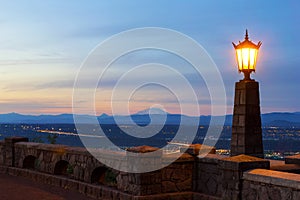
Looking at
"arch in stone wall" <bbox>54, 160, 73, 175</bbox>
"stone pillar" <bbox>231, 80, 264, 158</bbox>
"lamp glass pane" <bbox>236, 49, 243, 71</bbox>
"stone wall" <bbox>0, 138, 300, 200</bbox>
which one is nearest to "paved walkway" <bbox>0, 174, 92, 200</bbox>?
"stone wall" <bbox>0, 138, 300, 200</bbox>

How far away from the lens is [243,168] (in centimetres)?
741

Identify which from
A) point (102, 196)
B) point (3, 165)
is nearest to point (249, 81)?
point (102, 196)

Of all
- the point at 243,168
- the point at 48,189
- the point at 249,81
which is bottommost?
the point at 48,189

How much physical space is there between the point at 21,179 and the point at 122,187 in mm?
4662

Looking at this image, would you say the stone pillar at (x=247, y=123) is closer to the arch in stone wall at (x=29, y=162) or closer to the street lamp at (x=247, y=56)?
the street lamp at (x=247, y=56)

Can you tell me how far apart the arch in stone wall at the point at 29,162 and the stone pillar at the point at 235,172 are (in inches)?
316

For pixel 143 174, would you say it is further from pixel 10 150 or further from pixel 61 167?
pixel 10 150

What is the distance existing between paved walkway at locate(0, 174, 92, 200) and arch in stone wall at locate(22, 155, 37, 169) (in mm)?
1252

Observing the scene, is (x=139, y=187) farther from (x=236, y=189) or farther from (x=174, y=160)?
(x=236, y=189)

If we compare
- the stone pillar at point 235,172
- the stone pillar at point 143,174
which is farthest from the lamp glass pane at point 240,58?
the stone pillar at point 235,172

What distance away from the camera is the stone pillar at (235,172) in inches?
292

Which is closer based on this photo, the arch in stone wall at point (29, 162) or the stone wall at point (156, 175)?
the stone wall at point (156, 175)

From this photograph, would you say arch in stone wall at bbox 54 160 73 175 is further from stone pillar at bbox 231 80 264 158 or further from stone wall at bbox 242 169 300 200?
stone wall at bbox 242 169 300 200

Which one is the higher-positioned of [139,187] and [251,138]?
[251,138]
